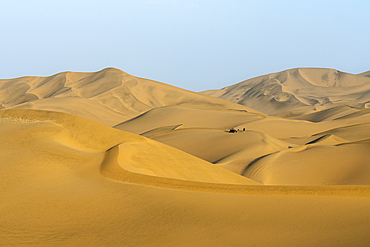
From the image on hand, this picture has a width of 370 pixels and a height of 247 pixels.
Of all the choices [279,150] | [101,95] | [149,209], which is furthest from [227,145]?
[101,95]

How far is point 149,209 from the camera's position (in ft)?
22.8

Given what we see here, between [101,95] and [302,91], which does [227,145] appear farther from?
[302,91]

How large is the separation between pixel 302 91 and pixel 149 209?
115 m

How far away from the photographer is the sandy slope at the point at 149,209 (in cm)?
570

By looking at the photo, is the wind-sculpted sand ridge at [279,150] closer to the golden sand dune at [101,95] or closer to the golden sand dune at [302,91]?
the golden sand dune at [101,95]

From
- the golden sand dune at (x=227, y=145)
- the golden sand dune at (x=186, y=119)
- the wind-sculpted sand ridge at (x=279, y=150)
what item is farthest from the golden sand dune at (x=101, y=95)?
the golden sand dune at (x=227, y=145)

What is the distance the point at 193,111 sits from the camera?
5528cm

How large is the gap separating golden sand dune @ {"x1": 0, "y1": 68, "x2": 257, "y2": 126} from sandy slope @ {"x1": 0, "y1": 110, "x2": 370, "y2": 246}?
51.3 metres

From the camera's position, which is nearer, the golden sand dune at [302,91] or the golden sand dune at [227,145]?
the golden sand dune at [227,145]

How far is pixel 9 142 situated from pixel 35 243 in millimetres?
7615

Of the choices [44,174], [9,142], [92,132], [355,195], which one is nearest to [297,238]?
[355,195]

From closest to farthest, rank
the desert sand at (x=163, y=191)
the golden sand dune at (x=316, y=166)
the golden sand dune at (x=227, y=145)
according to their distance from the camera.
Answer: the desert sand at (x=163, y=191)
the golden sand dune at (x=316, y=166)
the golden sand dune at (x=227, y=145)

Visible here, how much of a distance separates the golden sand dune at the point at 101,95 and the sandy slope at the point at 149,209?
5132 cm

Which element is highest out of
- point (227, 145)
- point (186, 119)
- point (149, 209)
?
point (149, 209)
